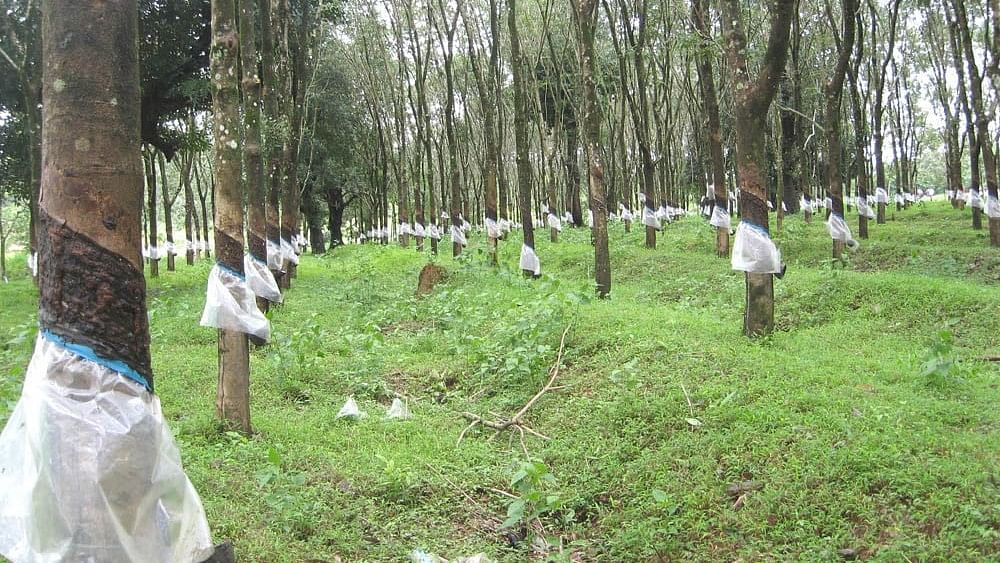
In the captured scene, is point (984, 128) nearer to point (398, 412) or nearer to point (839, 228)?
point (839, 228)

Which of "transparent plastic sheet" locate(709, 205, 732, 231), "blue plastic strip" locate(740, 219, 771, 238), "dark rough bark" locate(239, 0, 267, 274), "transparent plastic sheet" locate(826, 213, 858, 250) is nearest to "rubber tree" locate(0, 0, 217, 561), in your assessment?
"dark rough bark" locate(239, 0, 267, 274)

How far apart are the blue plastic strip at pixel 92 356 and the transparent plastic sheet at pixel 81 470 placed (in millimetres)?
11

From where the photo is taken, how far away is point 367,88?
2598cm

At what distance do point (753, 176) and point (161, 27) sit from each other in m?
14.0

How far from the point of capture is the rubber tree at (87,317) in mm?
2393

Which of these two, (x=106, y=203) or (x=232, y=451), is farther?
(x=232, y=451)

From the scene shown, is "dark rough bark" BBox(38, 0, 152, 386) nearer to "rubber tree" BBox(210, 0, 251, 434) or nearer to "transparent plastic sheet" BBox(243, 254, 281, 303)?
"rubber tree" BBox(210, 0, 251, 434)

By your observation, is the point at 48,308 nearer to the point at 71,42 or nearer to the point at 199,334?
the point at 71,42

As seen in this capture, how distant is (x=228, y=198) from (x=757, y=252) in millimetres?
5277

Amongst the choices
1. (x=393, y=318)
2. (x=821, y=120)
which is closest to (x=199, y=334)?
(x=393, y=318)

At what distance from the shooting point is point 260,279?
7.88 meters

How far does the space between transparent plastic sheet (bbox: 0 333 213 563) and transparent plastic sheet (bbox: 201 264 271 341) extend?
3.06 meters

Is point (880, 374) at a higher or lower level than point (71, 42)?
lower

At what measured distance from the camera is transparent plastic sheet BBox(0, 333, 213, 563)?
237cm
